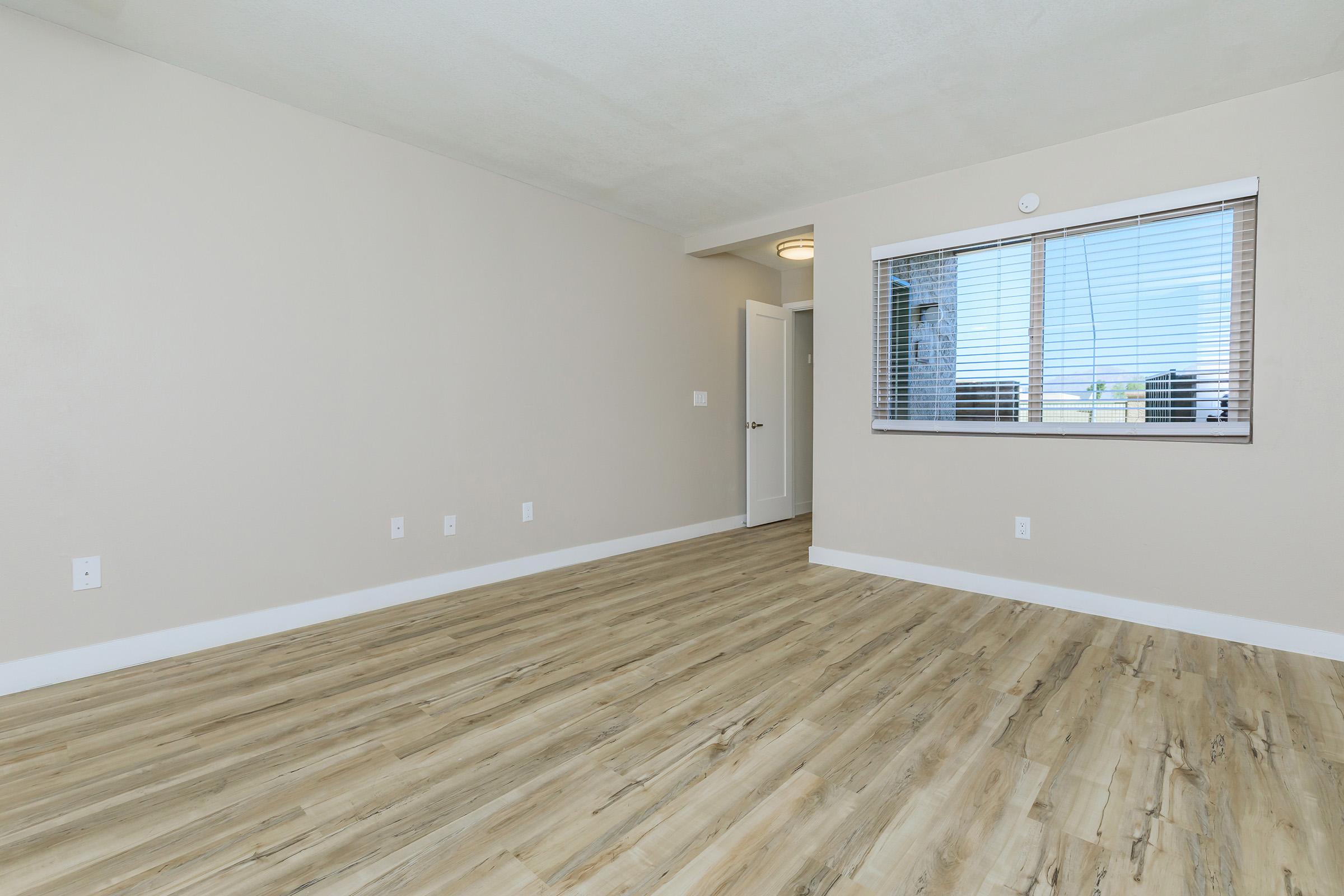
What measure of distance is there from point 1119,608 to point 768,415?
10.4 feet

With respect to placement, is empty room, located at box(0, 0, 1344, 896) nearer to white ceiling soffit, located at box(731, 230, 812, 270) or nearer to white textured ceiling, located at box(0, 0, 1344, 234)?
white textured ceiling, located at box(0, 0, 1344, 234)

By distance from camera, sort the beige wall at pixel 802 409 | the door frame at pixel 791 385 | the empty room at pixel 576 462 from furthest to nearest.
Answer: the beige wall at pixel 802 409 < the door frame at pixel 791 385 < the empty room at pixel 576 462

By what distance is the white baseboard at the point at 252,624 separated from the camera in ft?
8.18

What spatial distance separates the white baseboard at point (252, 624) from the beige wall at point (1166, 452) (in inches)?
88.3

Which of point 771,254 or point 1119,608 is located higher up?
point 771,254

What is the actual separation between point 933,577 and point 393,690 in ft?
10.0

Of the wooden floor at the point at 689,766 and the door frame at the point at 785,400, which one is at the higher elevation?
the door frame at the point at 785,400

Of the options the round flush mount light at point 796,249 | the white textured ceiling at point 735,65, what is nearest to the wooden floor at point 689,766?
the white textured ceiling at point 735,65

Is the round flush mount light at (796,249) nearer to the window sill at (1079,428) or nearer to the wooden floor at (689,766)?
the window sill at (1079,428)

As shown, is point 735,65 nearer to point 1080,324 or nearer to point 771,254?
point 1080,324

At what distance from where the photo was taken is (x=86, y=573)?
2.59 m

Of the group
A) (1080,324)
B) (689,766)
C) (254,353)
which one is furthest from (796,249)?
(689,766)

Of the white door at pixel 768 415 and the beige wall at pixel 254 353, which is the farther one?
the white door at pixel 768 415

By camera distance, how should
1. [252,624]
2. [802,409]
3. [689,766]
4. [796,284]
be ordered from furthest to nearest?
[802,409] → [796,284] → [252,624] → [689,766]
